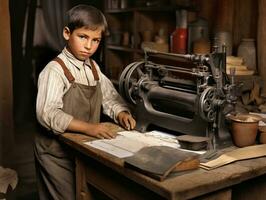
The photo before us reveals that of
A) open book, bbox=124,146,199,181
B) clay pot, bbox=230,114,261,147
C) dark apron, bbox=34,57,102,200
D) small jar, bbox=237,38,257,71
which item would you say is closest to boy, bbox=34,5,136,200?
dark apron, bbox=34,57,102,200

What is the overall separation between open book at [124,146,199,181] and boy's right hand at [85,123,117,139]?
0.35m

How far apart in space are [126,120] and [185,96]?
0.39 meters

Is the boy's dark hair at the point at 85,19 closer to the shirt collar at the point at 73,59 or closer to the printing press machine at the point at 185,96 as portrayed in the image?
the shirt collar at the point at 73,59

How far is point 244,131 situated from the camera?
5.50 ft

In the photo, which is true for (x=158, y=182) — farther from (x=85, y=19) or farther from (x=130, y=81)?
(x=85, y=19)

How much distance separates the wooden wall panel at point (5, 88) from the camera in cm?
285

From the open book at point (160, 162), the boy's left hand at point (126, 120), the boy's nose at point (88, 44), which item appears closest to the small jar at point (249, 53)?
the boy's left hand at point (126, 120)

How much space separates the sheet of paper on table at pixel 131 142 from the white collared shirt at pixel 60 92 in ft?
0.71

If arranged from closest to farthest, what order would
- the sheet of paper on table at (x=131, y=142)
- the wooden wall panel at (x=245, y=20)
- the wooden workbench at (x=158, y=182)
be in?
the wooden workbench at (x=158, y=182) < the sheet of paper on table at (x=131, y=142) < the wooden wall panel at (x=245, y=20)

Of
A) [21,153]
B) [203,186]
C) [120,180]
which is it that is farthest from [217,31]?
[21,153]

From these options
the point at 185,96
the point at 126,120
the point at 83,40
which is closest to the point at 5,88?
the point at 83,40

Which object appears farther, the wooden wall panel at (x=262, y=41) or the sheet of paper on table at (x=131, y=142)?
the wooden wall panel at (x=262, y=41)

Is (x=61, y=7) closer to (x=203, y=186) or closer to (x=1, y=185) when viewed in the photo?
(x=1, y=185)

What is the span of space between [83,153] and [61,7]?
2664 millimetres
